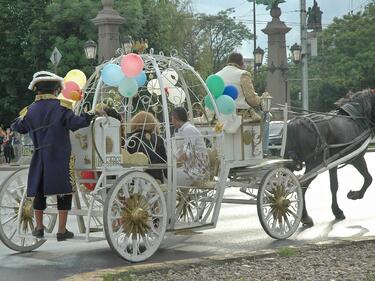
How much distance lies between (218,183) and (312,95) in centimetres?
5395

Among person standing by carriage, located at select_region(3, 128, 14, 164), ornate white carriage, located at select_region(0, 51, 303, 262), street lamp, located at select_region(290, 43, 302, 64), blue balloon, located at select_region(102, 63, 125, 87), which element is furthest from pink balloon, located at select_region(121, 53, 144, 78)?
street lamp, located at select_region(290, 43, 302, 64)

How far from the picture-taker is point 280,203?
934 cm

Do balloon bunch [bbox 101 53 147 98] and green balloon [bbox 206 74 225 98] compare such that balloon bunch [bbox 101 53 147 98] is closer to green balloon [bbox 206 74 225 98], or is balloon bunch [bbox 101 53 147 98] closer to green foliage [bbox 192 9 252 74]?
green balloon [bbox 206 74 225 98]

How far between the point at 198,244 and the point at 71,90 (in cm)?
279

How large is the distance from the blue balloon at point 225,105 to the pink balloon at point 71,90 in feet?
6.56

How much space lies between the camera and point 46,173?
7.59 metres

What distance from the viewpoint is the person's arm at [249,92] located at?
31.2 feet

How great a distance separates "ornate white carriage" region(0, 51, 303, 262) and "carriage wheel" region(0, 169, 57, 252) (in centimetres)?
1

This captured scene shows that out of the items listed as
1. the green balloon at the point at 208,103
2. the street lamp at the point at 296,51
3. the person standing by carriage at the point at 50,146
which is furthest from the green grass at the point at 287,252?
the street lamp at the point at 296,51

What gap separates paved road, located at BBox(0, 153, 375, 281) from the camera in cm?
758

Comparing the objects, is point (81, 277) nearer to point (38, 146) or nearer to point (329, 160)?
point (38, 146)

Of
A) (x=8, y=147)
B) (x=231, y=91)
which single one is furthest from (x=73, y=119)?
(x=8, y=147)

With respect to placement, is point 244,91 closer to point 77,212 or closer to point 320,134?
point 320,134

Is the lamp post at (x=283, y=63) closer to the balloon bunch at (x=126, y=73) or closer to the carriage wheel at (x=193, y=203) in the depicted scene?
the carriage wheel at (x=193, y=203)
